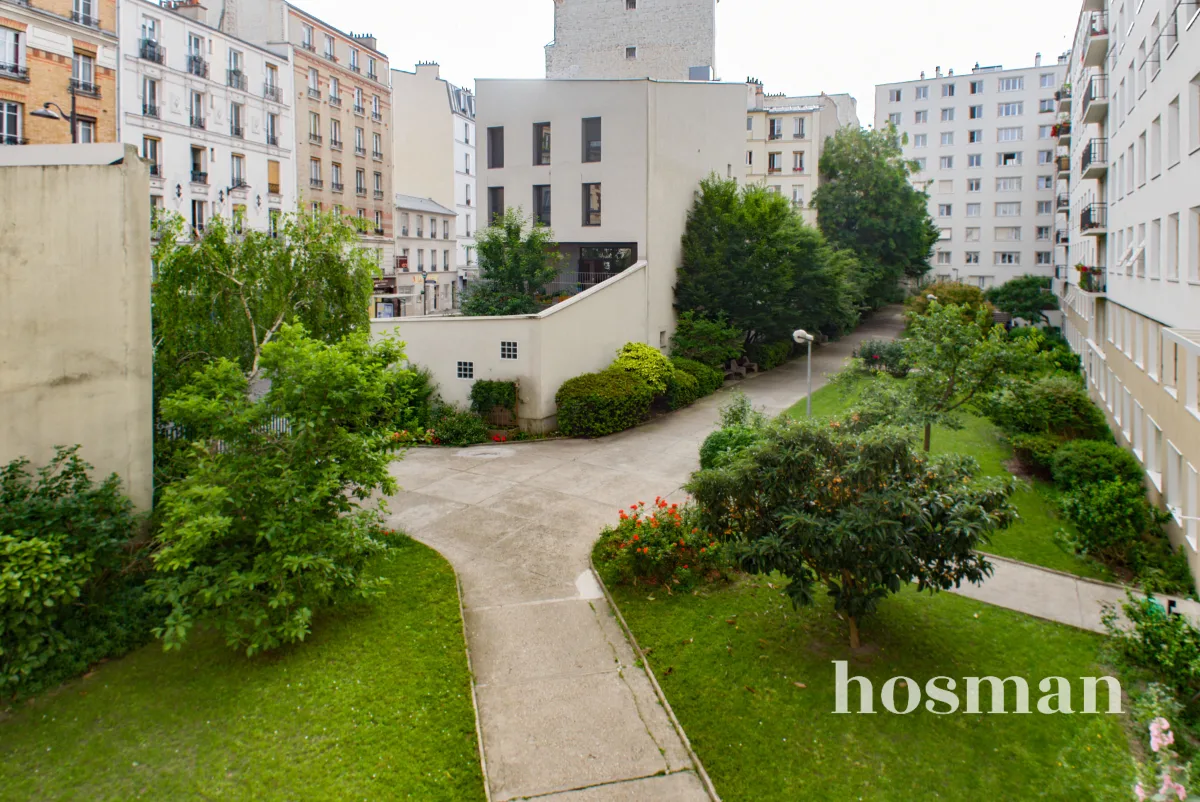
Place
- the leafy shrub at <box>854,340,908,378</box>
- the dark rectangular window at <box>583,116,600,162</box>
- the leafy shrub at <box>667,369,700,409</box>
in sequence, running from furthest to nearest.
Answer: the leafy shrub at <box>854,340,908,378</box>
the dark rectangular window at <box>583,116,600,162</box>
the leafy shrub at <box>667,369,700,409</box>

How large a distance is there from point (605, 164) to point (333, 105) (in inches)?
1159

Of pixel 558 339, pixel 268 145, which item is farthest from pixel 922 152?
pixel 558 339

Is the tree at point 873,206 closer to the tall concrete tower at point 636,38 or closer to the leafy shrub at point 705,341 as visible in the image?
the tall concrete tower at point 636,38

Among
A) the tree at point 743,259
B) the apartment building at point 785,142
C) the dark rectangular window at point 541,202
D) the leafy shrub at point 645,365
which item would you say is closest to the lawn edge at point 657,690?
the leafy shrub at point 645,365

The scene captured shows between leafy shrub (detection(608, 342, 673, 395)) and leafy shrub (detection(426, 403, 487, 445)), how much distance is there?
4931mm

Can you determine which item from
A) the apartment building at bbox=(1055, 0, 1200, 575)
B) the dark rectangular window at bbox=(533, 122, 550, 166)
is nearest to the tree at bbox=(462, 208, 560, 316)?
the dark rectangular window at bbox=(533, 122, 550, 166)

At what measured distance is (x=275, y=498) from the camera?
34.4ft

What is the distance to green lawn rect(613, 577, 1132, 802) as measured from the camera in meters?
8.34

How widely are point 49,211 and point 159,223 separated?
3.14 metres

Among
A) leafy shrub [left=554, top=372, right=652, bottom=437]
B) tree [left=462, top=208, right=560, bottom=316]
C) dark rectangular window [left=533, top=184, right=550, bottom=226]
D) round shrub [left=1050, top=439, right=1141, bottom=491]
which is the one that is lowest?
round shrub [left=1050, top=439, right=1141, bottom=491]

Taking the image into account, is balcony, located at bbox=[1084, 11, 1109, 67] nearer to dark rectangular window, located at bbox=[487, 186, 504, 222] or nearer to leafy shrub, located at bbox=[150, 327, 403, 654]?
dark rectangular window, located at bbox=[487, 186, 504, 222]

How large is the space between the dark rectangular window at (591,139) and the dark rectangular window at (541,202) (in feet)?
6.88

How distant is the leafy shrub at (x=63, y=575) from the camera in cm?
936

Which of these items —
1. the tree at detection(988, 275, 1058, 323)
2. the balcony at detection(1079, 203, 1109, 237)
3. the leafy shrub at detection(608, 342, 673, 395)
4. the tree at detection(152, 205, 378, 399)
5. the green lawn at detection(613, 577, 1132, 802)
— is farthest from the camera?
the tree at detection(988, 275, 1058, 323)
